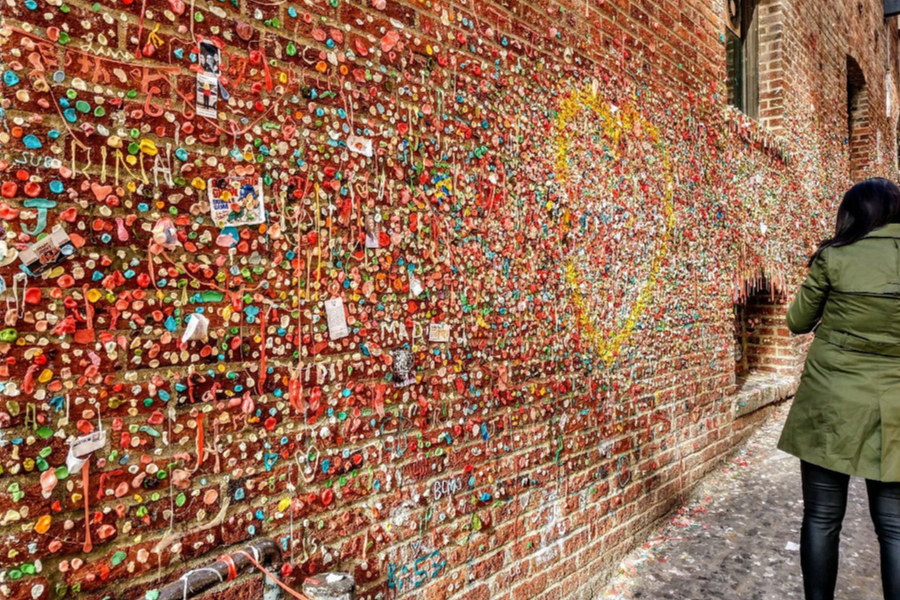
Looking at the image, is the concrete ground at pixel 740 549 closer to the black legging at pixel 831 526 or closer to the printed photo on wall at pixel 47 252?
the black legging at pixel 831 526

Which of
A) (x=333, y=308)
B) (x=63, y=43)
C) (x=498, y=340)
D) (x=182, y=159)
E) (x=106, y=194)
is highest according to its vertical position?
(x=63, y=43)

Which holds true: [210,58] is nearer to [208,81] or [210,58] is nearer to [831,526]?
[208,81]

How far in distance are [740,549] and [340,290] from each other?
2.88 metres

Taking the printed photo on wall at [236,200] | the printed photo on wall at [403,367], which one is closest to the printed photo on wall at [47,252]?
the printed photo on wall at [236,200]

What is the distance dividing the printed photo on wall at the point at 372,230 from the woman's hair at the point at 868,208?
1.85 m

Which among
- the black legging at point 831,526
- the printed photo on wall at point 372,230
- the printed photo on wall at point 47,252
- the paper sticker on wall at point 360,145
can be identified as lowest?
the black legging at point 831,526

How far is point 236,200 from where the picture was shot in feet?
5.19

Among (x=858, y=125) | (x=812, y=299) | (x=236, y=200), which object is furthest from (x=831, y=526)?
(x=858, y=125)

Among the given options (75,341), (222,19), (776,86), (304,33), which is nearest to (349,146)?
(304,33)

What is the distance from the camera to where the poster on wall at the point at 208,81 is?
1513 mm

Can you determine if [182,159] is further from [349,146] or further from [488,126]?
[488,126]

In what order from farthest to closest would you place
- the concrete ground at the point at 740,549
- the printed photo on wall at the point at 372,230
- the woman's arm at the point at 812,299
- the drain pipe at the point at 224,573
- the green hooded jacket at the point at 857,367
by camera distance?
the concrete ground at the point at 740,549 < the woman's arm at the point at 812,299 < the green hooded jacket at the point at 857,367 < the printed photo on wall at the point at 372,230 < the drain pipe at the point at 224,573

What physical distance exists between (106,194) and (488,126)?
1.45 m

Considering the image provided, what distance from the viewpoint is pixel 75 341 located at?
130cm
